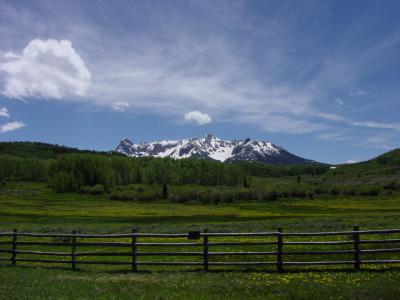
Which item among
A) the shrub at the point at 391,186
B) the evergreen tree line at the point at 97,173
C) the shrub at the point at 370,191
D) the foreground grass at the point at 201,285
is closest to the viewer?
the foreground grass at the point at 201,285

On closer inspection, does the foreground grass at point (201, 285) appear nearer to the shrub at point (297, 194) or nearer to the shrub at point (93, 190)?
the shrub at point (297, 194)

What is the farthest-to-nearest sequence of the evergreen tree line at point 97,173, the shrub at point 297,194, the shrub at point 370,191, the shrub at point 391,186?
1. the evergreen tree line at point 97,173
2. the shrub at point 391,186
3. the shrub at point 297,194
4. the shrub at point 370,191

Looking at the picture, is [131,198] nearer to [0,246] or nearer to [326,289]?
[0,246]

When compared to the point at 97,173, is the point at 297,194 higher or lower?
lower

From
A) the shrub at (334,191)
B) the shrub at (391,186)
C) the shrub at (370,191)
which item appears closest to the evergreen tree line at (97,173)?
the shrub at (334,191)

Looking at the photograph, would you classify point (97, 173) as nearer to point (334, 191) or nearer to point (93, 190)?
point (93, 190)

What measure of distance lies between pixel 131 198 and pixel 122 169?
194ft

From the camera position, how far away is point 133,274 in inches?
768

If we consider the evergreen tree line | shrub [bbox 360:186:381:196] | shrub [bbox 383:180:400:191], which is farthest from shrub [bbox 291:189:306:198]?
the evergreen tree line

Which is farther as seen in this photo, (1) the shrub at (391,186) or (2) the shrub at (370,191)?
(1) the shrub at (391,186)

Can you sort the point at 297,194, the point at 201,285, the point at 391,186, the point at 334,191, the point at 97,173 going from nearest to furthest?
the point at 201,285, the point at 297,194, the point at 334,191, the point at 391,186, the point at 97,173

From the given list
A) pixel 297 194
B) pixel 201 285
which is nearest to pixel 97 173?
pixel 297 194

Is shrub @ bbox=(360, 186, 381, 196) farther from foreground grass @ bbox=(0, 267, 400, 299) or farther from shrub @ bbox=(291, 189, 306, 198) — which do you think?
foreground grass @ bbox=(0, 267, 400, 299)

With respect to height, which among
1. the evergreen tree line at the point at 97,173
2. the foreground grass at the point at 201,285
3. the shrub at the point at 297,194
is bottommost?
the foreground grass at the point at 201,285
